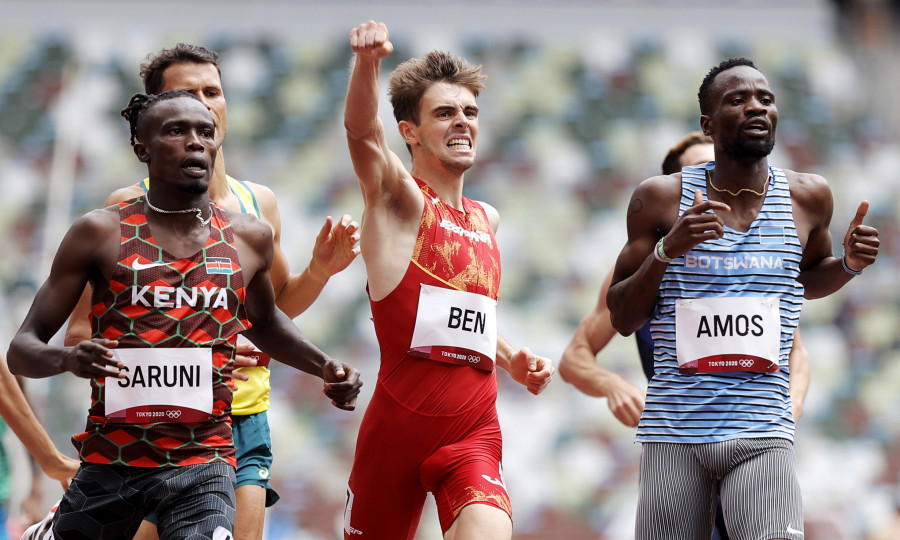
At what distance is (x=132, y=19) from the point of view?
27.8 feet

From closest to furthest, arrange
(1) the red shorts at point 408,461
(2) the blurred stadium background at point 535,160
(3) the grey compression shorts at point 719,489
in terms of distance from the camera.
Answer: (3) the grey compression shorts at point 719,489, (1) the red shorts at point 408,461, (2) the blurred stadium background at point 535,160

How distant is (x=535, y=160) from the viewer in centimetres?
829

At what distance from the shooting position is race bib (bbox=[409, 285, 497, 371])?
3.91 m

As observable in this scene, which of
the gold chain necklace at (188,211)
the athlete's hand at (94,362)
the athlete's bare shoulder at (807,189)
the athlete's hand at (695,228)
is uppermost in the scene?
the athlete's bare shoulder at (807,189)

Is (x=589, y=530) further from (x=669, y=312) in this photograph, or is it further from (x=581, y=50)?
(x=669, y=312)

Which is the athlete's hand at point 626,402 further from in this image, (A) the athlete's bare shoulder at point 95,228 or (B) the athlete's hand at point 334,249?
(A) the athlete's bare shoulder at point 95,228

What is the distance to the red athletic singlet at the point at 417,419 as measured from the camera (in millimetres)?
3881

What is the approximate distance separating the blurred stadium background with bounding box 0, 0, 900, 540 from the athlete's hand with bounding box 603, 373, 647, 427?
329 cm

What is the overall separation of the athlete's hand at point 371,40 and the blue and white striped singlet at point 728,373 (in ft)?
3.60

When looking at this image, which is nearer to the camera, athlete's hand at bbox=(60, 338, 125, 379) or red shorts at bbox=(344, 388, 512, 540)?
athlete's hand at bbox=(60, 338, 125, 379)

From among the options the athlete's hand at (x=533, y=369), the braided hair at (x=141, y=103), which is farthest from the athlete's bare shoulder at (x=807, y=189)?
the braided hair at (x=141, y=103)

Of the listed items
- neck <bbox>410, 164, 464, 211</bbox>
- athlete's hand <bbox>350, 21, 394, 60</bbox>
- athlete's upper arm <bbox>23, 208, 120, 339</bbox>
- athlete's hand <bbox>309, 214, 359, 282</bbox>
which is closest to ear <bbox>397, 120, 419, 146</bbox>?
neck <bbox>410, 164, 464, 211</bbox>

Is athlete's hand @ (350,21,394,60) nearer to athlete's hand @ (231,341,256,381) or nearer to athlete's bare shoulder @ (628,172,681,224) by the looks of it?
athlete's bare shoulder @ (628,172,681,224)

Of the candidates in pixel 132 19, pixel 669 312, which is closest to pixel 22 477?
pixel 132 19
